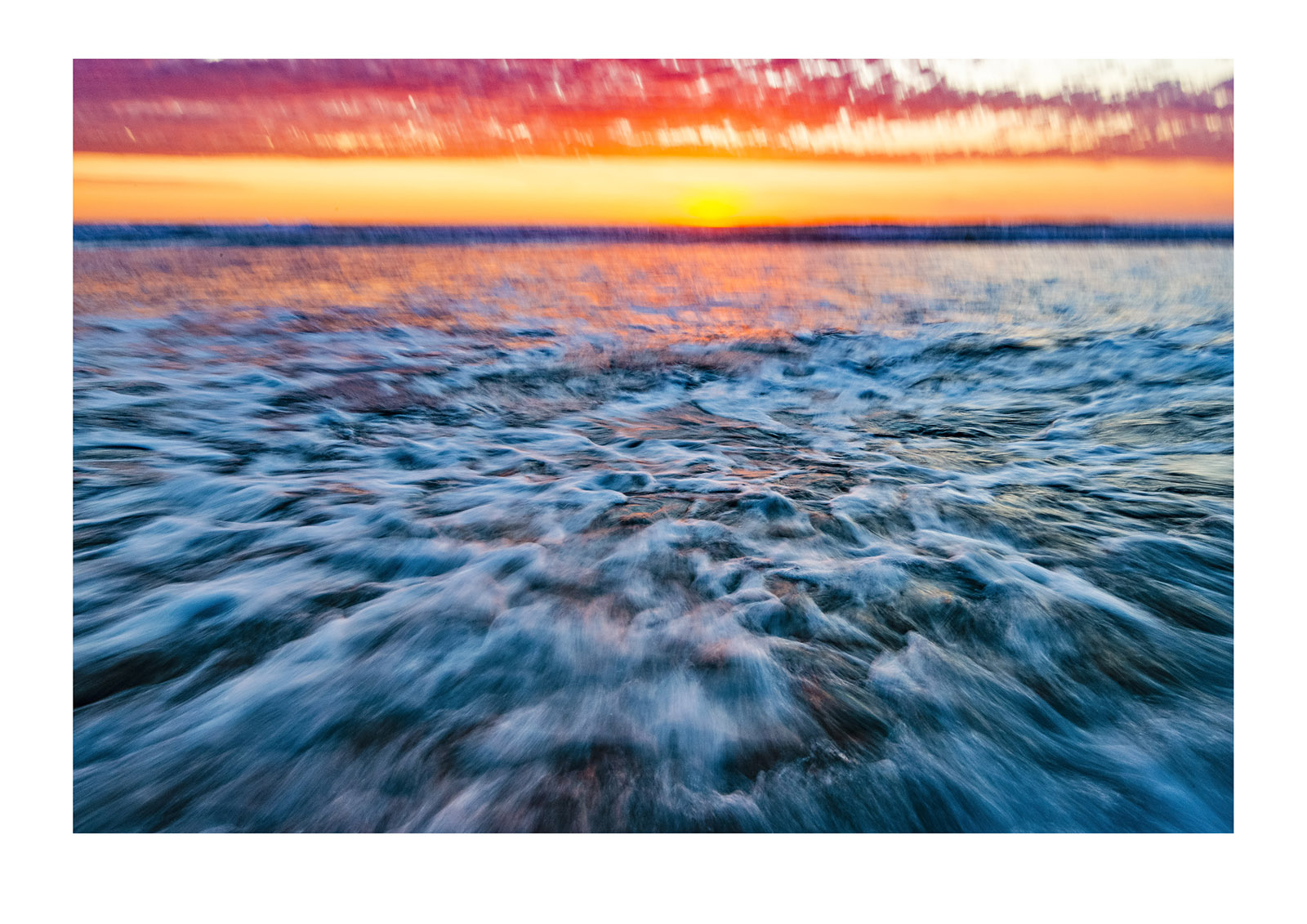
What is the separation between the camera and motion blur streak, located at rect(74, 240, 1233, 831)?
151 cm

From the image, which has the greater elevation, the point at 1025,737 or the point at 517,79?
the point at 517,79

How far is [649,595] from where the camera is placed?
2141mm

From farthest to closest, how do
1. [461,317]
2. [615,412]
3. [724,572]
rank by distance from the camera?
[461,317] < [615,412] < [724,572]

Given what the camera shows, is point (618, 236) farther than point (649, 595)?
Yes

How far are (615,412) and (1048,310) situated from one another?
563 cm

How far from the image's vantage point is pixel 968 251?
1189cm

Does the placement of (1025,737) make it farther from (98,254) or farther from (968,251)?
(98,254)

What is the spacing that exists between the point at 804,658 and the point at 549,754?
0.77 metres

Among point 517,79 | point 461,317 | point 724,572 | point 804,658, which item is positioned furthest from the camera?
point 461,317

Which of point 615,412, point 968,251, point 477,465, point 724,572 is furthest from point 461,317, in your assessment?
point 968,251

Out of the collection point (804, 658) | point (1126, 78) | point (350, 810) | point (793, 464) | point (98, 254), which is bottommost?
point (350, 810)

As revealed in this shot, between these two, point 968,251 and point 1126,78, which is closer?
point 1126,78

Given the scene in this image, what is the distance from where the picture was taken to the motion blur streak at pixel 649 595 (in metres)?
1.51

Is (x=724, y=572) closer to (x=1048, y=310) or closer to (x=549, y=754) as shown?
(x=549, y=754)
